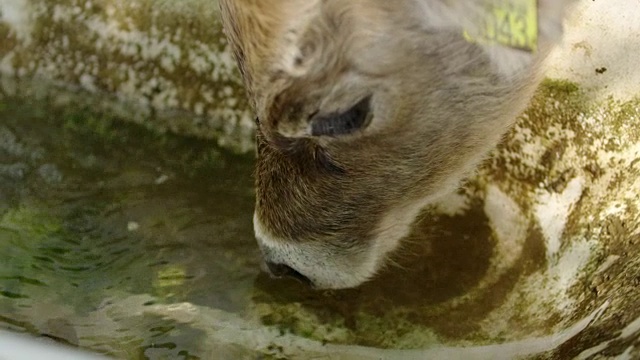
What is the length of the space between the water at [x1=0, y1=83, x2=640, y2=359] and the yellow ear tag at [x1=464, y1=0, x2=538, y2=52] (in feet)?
4.67

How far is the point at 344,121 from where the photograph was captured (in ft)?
4.48

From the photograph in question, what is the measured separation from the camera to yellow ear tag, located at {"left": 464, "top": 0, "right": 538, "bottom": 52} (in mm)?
1189

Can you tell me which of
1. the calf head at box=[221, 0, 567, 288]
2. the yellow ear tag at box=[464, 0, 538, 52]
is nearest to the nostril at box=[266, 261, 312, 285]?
the calf head at box=[221, 0, 567, 288]

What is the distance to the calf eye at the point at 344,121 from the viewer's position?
1.34 m

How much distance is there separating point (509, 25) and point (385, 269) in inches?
60.3

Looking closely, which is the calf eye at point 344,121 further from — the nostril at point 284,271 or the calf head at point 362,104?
the nostril at point 284,271

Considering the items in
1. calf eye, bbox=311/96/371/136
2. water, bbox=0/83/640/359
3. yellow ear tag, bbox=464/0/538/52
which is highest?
yellow ear tag, bbox=464/0/538/52

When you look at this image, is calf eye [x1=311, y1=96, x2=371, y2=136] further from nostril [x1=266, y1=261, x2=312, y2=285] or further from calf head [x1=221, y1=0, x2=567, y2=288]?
nostril [x1=266, y1=261, x2=312, y2=285]

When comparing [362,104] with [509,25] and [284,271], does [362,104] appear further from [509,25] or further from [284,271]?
[284,271]

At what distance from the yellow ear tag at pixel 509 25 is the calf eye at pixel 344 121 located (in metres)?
0.22

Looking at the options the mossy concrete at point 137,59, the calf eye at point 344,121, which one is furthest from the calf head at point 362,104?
the mossy concrete at point 137,59

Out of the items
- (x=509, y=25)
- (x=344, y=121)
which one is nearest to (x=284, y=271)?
(x=344, y=121)

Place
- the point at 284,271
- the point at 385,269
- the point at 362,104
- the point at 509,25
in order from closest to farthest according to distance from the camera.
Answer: the point at 509,25 → the point at 362,104 → the point at 284,271 → the point at 385,269

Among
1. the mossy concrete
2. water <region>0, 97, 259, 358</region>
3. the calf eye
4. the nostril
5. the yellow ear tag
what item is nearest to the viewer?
the yellow ear tag
